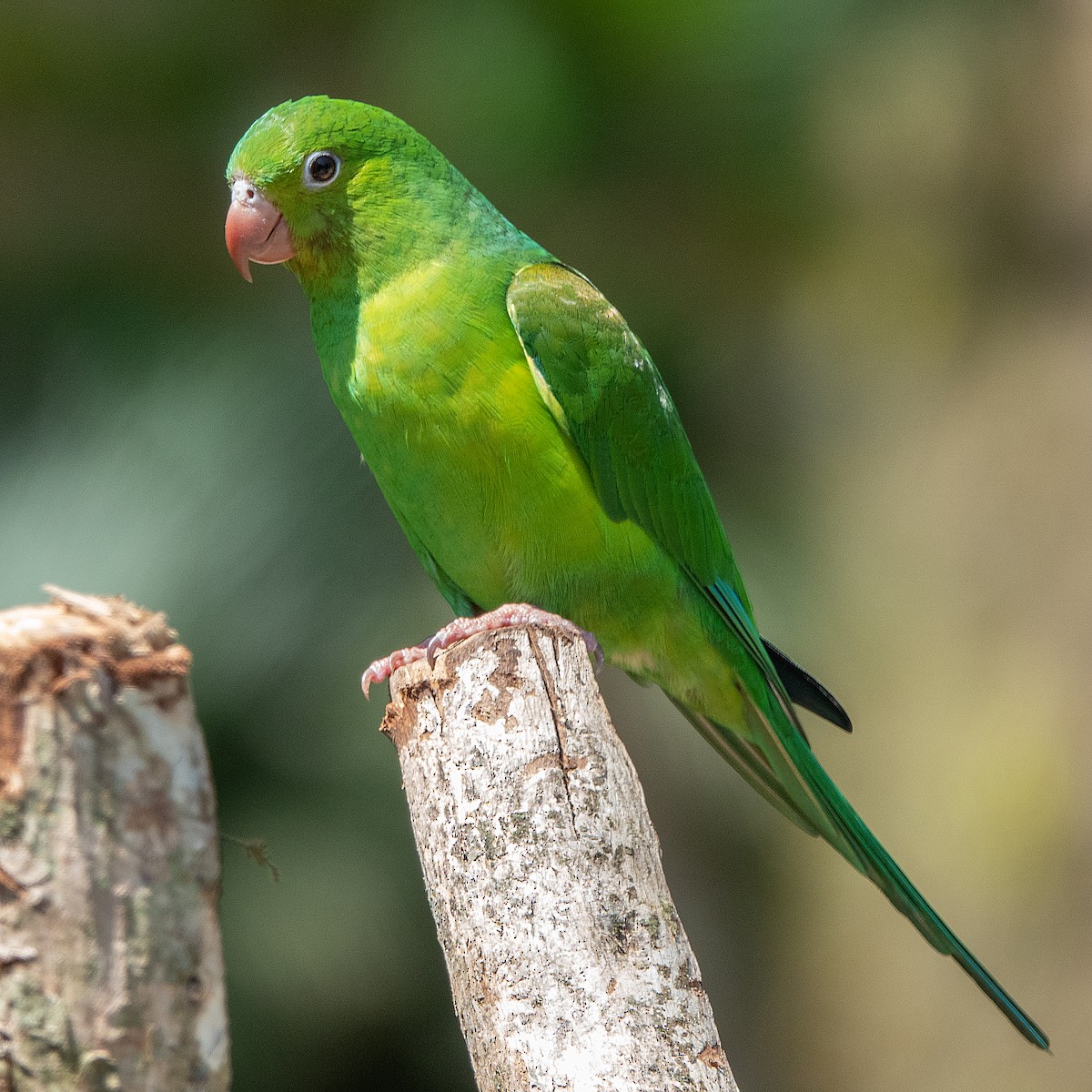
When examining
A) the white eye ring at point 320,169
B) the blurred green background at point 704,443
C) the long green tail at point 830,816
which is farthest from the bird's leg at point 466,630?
the blurred green background at point 704,443

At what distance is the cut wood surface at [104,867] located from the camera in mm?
1800

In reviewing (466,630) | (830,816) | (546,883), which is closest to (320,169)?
(466,630)

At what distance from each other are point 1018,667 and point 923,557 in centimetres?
85


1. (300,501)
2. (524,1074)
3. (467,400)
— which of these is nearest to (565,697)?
(524,1074)

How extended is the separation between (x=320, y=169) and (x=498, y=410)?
2.86ft

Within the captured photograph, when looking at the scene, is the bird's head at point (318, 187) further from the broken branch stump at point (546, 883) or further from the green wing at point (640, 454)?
the broken branch stump at point (546, 883)

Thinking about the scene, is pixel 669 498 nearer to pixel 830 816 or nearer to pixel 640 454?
pixel 640 454

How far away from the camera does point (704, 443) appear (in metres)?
7.50

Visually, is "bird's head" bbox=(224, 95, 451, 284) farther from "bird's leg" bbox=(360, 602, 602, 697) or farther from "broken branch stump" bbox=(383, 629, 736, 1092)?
"broken branch stump" bbox=(383, 629, 736, 1092)

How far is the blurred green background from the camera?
6.43m

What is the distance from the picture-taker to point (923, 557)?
736 cm

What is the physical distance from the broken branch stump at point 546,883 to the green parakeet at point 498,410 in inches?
25.7

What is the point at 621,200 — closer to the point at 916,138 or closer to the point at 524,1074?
the point at 916,138

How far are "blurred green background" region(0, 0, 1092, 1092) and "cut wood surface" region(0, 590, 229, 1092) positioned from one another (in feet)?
13.4
